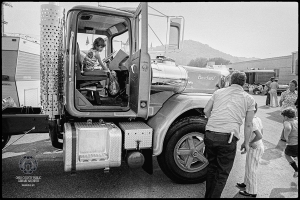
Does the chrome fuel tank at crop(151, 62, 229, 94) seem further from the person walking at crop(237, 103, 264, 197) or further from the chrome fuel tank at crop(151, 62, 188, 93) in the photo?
the person walking at crop(237, 103, 264, 197)

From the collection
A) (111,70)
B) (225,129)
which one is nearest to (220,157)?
(225,129)

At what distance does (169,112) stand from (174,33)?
116 centimetres

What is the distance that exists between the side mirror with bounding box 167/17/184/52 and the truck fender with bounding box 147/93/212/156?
797mm

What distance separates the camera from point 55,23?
3.51 metres

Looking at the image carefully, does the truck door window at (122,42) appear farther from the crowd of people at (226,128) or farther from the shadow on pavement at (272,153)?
the shadow on pavement at (272,153)

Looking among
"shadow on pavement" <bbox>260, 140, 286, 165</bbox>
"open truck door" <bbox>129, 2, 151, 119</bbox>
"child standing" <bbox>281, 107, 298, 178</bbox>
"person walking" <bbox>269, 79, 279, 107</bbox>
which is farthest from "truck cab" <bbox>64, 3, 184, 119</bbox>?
"person walking" <bbox>269, 79, 279, 107</bbox>

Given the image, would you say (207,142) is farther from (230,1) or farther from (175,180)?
(230,1)

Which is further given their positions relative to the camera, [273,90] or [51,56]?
[273,90]

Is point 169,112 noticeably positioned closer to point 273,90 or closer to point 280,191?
point 280,191

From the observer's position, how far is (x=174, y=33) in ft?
11.7

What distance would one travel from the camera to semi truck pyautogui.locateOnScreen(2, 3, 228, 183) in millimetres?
3309

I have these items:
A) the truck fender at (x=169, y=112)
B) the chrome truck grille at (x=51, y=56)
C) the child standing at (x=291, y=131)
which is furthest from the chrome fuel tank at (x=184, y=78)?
the chrome truck grille at (x=51, y=56)

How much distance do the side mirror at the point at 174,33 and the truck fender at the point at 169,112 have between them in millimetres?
797

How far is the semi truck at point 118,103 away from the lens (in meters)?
3.31
